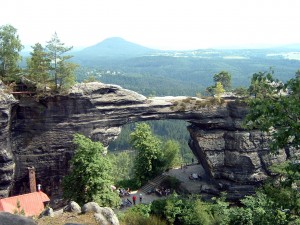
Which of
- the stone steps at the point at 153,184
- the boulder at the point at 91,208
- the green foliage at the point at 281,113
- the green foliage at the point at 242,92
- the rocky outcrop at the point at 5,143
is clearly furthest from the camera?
the stone steps at the point at 153,184

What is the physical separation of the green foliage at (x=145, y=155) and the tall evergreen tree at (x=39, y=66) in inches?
423

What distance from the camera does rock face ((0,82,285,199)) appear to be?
2972cm

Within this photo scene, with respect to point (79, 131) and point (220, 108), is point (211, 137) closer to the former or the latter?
point (220, 108)

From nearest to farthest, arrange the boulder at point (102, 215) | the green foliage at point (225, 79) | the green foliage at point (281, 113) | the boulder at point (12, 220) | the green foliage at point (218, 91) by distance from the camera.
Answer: the boulder at point (12, 220) < the green foliage at point (281, 113) < the boulder at point (102, 215) < the green foliage at point (218, 91) < the green foliage at point (225, 79)

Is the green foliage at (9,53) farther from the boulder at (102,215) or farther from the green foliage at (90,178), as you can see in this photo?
the boulder at (102,215)

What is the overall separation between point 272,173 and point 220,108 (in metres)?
7.55

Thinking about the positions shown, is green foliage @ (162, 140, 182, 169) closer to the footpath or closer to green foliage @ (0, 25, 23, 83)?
the footpath

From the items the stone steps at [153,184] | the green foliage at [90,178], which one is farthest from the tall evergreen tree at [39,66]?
the stone steps at [153,184]

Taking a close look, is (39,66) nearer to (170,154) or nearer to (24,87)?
(24,87)

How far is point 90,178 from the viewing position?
23578mm

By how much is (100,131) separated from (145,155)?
5.99 metres

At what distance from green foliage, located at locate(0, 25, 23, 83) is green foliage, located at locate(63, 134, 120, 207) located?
31.9 ft

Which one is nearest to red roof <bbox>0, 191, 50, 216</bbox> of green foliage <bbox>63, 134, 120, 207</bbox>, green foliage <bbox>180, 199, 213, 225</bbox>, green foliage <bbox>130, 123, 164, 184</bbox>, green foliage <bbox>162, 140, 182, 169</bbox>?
green foliage <bbox>63, 134, 120, 207</bbox>

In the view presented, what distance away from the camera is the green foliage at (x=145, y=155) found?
3497 centimetres
